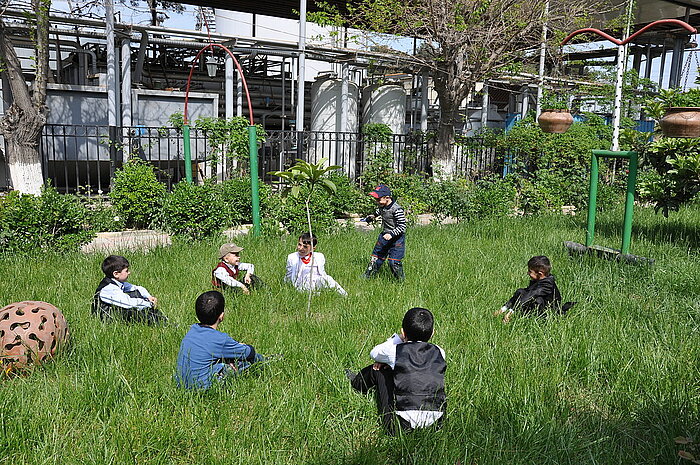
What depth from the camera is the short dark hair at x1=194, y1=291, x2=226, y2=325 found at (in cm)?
433

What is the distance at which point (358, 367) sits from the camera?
15.4ft

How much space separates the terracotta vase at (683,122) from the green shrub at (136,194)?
7634mm

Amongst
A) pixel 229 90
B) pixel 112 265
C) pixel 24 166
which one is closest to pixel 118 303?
pixel 112 265

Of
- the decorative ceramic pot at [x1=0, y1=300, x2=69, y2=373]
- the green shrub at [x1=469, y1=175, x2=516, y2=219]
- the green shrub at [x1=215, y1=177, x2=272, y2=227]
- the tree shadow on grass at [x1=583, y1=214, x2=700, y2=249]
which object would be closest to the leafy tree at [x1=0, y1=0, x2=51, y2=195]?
the green shrub at [x1=215, y1=177, x2=272, y2=227]

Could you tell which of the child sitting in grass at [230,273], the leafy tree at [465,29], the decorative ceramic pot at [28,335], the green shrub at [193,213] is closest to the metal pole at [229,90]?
the leafy tree at [465,29]

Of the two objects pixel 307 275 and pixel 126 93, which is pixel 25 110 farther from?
pixel 307 275

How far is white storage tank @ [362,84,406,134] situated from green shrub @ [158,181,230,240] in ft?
30.7

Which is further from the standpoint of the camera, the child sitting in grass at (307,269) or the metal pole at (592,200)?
the metal pole at (592,200)

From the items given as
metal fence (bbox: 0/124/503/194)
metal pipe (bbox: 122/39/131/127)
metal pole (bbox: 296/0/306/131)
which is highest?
metal pole (bbox: 296/0/306/131)

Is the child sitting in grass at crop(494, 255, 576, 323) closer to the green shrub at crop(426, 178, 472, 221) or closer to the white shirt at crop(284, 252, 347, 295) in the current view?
the white shirt at crop(284, 252, 347, 295)

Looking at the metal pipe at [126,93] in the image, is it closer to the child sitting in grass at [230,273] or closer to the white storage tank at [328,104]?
the white storage tank at [328,104]

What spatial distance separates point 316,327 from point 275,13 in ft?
54.0

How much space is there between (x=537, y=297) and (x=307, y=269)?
2497 mm

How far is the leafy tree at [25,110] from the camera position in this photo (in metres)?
10.9
